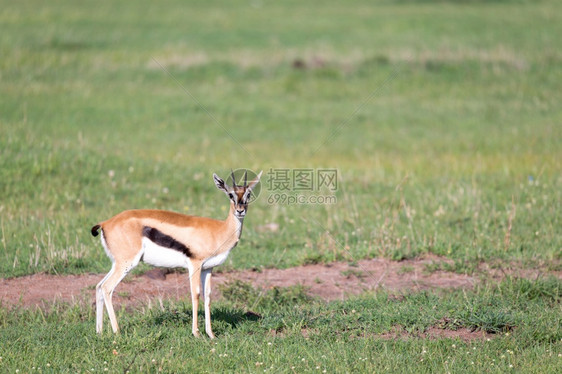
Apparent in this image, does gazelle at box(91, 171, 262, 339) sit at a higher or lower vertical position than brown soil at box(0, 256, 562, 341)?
higher

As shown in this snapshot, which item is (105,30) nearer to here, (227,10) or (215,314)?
(227,10)

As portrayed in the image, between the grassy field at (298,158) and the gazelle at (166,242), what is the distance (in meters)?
0.54

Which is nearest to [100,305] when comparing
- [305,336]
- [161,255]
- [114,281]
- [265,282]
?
[114,281]

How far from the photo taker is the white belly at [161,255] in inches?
268

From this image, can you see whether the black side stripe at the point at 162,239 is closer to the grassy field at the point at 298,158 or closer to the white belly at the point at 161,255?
the white belly at the point at 161,255

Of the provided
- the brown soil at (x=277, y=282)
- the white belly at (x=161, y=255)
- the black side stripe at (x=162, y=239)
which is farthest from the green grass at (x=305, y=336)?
the black side stripe at (x=162, y=239)

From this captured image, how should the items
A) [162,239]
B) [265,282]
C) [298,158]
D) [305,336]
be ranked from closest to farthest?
[162,239] → [305,336] → [265,282] → [298,158]

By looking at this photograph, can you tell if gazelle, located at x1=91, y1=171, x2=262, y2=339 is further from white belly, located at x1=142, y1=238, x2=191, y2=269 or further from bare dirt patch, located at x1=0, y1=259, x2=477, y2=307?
bare dirt patch, located at x1=0, y1=259, x2=477, y2=307

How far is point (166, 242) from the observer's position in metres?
6.82

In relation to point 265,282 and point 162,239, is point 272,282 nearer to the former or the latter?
point 265,282

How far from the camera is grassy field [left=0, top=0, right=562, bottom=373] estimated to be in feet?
22.6

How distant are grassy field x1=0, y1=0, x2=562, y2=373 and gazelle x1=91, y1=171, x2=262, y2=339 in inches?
21.1

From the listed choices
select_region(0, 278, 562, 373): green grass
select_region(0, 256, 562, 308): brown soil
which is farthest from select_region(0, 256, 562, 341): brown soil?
select_region(0, 278, 562, 373): green grass

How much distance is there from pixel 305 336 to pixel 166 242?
1612mm
